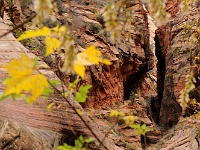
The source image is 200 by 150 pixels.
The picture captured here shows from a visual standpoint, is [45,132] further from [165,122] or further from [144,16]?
[144,16]

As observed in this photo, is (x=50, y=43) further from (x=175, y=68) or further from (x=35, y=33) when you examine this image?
(x=175, y=68)

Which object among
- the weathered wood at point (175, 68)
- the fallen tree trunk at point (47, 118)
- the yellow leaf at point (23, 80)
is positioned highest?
the weathered wood at point (175, 68)

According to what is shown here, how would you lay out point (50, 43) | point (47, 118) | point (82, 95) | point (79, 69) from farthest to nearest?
1. point (47, 118)
2. point (82, 95)
3. point (50, 43)
4. point (79, 69)

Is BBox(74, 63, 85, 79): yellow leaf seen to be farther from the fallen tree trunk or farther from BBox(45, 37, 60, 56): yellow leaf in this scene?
the fallen tree trunk

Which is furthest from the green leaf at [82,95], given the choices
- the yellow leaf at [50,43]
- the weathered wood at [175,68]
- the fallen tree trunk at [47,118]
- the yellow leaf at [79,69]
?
the weathered wood at [175,68]

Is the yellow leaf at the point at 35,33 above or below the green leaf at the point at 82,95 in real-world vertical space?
above

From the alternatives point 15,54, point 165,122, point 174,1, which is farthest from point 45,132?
point 174,1

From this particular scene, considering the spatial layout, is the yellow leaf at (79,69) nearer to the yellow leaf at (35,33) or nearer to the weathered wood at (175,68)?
the yellow leaf at (35,33)

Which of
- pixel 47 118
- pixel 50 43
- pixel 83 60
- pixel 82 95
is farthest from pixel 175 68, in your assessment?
pixel 83 60

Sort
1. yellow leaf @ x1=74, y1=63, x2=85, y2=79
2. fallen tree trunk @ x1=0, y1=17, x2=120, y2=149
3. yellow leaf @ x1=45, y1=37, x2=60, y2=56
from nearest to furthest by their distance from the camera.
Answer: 1. yellow leaf @ x1=74, y1=63, x2=85, y2=79
2. yellow leaf @ x1=45, y1=37, x2=60, y2=56
3. fallen tree trunk @ x1=0, y1=17, x2=120, y2=149

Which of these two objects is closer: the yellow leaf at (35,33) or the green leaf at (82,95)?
the yellow leaf at (35,33)

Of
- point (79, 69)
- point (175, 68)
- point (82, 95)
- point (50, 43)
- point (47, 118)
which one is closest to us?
point (79, 69)

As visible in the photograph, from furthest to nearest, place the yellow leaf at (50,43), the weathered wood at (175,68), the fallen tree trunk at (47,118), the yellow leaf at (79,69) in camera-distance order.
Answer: the weathered wood at (175,68) → the fallen tree trunk at (47,118) → the yellow leaf at (50,43) → the yellow leaf at (79,69)

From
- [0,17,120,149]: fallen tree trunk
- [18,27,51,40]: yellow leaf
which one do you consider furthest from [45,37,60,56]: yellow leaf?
[0,17,120,149]: fallen tree trunk
